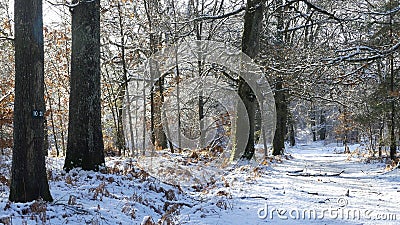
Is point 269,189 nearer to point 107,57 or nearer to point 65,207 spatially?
point 65,207

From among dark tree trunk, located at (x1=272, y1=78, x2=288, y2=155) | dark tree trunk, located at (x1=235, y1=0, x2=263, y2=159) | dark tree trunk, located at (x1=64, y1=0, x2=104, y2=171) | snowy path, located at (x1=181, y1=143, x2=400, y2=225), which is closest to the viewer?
snowy path, located at (x1=181, y1=143, x2=400, y2=225)

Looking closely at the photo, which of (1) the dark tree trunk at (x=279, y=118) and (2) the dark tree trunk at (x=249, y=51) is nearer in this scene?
(2) the dark tree trunk at (x=249, y=51)

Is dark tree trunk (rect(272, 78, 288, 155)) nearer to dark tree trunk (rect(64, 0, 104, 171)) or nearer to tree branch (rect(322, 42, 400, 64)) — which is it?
tree branch (rect(322, 42, 400, 64))

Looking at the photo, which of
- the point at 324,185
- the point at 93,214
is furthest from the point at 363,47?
the point at 93,214

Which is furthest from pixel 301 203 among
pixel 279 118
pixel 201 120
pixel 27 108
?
pixel 279 118

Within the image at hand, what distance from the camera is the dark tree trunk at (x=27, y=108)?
4.81 meters

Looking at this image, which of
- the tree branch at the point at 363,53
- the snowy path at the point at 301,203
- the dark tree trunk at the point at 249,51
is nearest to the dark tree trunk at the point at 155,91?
the dark tree trunk at the point at 249,51

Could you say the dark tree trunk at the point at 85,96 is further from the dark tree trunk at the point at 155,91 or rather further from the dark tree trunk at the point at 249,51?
the dark tree trunk at the point at 155,91

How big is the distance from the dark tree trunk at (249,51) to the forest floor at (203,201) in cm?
277

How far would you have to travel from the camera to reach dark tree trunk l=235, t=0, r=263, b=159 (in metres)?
11.5

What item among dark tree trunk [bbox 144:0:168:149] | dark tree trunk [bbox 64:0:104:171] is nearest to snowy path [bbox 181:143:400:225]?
dark tree trunk [bbox 64:0:104:171]

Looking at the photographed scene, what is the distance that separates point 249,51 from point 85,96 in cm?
575

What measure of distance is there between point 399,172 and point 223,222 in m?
6.89

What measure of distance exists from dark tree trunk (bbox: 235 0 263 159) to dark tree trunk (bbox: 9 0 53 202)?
752 cm
